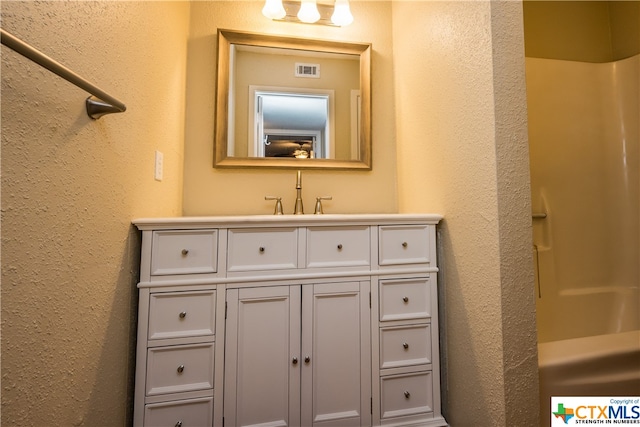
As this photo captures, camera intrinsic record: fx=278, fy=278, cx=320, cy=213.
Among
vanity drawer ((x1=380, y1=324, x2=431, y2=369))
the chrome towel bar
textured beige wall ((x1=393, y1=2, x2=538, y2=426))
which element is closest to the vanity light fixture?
textured beige wall ((x1=393, y1=2, x2=538, y2=426))

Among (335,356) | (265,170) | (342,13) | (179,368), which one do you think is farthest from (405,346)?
(342,13)

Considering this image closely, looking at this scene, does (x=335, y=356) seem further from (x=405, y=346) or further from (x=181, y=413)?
(x=181, y=413)

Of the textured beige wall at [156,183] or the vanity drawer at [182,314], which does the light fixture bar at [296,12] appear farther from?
the vanity drawer at [182,314]

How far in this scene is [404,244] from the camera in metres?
1.19

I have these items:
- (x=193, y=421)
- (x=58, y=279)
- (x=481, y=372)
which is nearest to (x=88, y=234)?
(x=58, y=279)

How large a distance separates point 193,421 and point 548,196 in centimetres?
209

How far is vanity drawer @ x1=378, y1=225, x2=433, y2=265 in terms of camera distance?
1.17m

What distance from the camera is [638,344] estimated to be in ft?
3.25

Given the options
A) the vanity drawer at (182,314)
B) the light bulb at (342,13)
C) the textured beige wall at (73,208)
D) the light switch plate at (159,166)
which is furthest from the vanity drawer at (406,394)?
the light bulb at (342,13)

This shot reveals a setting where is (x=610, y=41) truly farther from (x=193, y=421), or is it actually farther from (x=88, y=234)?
(x=193, y=421)

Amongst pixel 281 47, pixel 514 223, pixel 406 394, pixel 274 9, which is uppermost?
pixel 274 9

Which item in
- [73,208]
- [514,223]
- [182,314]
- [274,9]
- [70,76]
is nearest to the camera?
[70,76]

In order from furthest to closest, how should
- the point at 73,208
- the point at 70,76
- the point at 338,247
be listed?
the point at 338,247 → the point at 73,208 → the point at 70,76

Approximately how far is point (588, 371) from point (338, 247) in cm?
95
